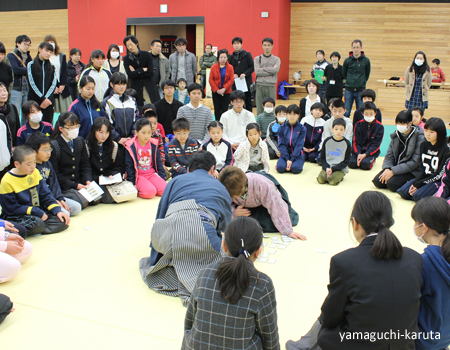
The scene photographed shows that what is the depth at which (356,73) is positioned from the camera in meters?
9.55

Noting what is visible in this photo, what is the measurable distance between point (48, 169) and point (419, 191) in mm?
4163

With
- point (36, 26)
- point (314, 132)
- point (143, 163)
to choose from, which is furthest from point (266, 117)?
point (36, 26)

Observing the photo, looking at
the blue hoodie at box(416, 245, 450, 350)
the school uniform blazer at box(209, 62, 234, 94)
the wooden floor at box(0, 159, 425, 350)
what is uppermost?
the school uniform blazer at box(209, 62, 234, 94)

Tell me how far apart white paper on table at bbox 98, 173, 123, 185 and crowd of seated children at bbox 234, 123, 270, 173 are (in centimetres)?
159

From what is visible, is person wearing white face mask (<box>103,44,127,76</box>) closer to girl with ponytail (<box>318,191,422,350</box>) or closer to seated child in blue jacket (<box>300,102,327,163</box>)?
seated child in blue jacket (<box>300,102,327,163</box>)

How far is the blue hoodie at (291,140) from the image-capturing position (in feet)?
22.9

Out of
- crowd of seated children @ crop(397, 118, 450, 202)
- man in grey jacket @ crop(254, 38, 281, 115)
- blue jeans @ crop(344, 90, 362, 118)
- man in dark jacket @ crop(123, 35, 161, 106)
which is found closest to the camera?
crowd of seated children @ crop(397, 118, 450, 202)

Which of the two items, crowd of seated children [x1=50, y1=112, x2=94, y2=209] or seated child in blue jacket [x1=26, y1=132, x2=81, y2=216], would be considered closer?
seated child in blue jacket [x1=26, y1=132, x2=81, y2=216]

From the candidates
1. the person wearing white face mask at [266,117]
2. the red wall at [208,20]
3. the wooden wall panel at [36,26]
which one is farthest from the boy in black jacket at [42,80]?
the wooden wall panel at [36,26]

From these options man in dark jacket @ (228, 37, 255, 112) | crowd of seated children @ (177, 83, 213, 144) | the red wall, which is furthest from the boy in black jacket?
the red wall

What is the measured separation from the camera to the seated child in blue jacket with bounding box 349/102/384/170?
6.96 m

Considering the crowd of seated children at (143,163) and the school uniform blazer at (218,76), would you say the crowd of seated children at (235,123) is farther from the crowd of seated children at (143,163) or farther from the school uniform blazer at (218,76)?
the crowd of seated children at (143,163)

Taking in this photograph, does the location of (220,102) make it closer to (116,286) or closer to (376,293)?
(116,286)

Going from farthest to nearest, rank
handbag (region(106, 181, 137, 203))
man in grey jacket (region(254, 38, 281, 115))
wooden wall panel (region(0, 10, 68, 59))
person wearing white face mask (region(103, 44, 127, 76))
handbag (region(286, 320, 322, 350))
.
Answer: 1. wooden wall panel (region(0, 10, 68, 59))
2. man in grey jacket (region(254, 38, 281, 115))
3. person wearing white face mask (region(103, 44, 127, 76))
4. handbag (region(106, 181, 137, 203))
5. handbag (region(286, 320, 322, 350))
